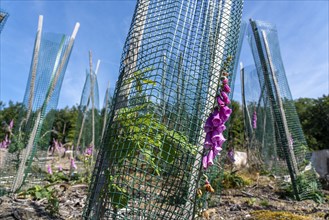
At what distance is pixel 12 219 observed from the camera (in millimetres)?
2584

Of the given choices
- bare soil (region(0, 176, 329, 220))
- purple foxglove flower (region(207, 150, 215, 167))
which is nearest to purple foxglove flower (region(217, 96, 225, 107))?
purple foxglove flower (region(207, 150, 215, 167))

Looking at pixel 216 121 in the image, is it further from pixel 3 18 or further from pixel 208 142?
pixel 3 18

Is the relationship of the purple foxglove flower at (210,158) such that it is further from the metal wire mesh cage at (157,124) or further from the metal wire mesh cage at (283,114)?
the metal wire mesh cage at (283,114)

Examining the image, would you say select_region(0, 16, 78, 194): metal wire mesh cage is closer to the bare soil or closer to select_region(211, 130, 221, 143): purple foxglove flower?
the bare soil

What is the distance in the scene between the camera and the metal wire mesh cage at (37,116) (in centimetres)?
421

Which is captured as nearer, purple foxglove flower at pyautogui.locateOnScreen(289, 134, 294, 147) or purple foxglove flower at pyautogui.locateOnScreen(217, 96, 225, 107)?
purple foxglove flower at pyautogui.locateOnScreen(217, 96, 225, 107)

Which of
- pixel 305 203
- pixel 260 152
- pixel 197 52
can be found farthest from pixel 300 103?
pixel 197 52

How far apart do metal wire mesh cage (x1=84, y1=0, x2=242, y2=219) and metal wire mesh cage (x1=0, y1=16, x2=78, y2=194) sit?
2768 millimetres

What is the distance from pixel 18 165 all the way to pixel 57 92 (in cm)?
136

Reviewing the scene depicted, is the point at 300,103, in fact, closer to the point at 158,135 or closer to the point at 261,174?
the point at 261,174

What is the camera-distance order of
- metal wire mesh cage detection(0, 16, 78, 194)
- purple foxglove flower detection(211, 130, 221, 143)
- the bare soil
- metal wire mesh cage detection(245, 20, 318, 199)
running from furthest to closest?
metal wire mesh cage detection(245, 20, 318, 199), metal wire mesh cage detection(0, 16, 78, 194), the bare soil, purple foxglove flower detection(211, 130, 221, 143)

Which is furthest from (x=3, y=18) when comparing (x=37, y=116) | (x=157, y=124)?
(x=157, y=124)

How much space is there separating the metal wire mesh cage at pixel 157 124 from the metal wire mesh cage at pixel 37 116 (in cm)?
277

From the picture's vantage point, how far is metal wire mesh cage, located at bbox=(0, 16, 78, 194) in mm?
4211
